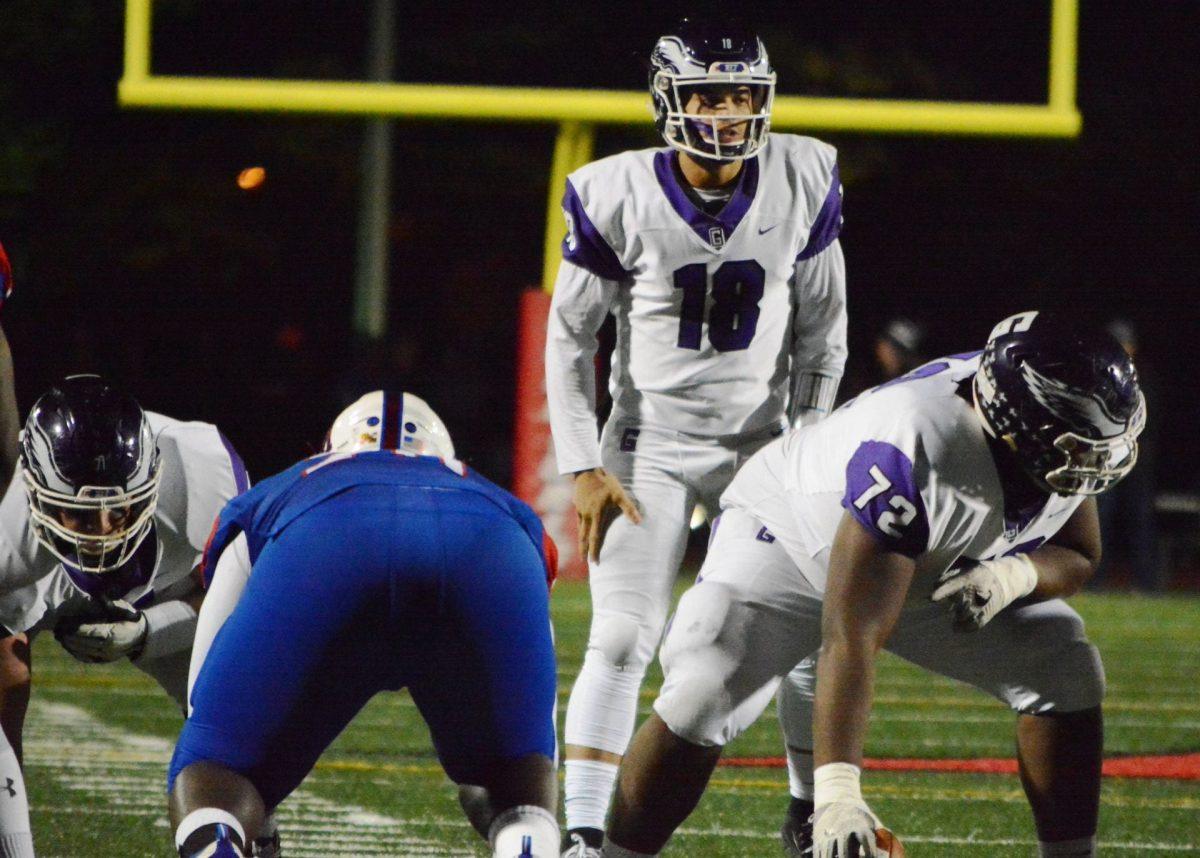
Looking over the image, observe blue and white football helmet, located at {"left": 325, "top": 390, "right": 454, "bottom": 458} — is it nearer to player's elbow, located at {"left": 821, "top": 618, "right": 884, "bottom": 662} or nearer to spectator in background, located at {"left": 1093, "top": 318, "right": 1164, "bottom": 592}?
player's elbow, located at {"left": 821, "top": 618, "right": 884, "bottom": 662}

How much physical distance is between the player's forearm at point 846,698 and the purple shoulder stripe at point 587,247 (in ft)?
4.52

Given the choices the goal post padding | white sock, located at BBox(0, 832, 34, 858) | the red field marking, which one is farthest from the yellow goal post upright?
white sock, located at BBox(0, 832, 34, 858)

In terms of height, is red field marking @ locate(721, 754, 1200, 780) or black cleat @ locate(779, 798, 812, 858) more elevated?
black cleat @ locate(779, 798, 812, 858)

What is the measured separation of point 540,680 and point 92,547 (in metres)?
0.89

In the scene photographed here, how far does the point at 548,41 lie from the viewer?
8719 millimetres

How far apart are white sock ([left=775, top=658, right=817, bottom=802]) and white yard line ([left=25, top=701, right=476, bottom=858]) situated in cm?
75

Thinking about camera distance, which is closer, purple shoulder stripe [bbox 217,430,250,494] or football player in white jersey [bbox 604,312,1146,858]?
football player in white jersey [bbox 604,312,1146,858]

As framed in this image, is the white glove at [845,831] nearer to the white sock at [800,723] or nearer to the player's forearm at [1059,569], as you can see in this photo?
the player's forearm at [1059,569]

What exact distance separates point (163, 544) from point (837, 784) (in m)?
1.40

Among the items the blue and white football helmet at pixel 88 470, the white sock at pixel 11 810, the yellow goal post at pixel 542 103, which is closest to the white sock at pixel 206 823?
the white sock at pixel 11 810

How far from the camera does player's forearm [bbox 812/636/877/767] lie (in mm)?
3160

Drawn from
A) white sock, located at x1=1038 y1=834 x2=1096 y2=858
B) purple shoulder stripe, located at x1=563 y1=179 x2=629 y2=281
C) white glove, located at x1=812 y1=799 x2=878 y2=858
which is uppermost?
purple shoulder stripe, located at x1=563 y1=179 x2=629 y2=281

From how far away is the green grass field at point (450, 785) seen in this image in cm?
454

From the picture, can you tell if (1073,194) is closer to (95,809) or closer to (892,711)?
(892,711)
